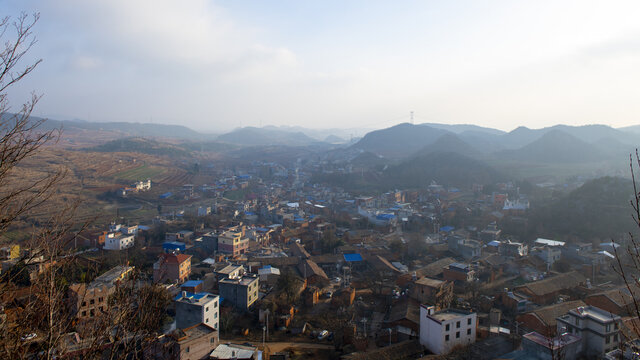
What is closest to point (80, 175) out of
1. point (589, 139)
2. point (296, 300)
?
point (296, 300)

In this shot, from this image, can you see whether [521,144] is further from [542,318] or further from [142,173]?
[542,318]

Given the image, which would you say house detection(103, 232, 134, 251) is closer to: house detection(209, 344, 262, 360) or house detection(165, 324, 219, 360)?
house detection(165, 324, 219, 360)

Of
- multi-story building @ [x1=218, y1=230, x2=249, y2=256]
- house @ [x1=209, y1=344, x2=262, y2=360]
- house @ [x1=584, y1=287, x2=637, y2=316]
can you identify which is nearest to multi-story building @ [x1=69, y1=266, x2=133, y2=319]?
house @ [x1=209, y1=344, x2=262, y2=360]

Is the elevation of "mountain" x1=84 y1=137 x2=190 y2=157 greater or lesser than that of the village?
greater

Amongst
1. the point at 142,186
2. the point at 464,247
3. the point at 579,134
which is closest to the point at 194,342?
the point at 464,247

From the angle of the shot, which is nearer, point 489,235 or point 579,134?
point 489,235

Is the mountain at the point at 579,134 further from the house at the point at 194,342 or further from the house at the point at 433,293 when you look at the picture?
the house at the point at 194,342

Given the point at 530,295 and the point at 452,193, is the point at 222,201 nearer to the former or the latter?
the point at 452,193
